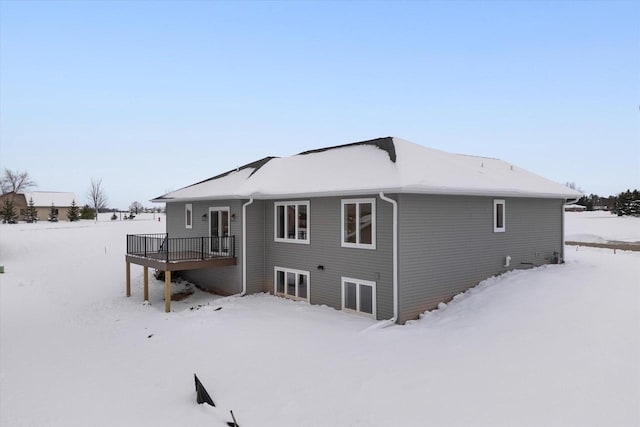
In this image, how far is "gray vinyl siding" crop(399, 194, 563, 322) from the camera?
10156 millimetres

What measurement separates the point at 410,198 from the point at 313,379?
17.8ft

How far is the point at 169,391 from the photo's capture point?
23.5 ft

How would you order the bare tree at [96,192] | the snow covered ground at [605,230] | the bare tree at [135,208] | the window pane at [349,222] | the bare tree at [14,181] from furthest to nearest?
1. the bare tree at [135,208]
2. the bare tree at [14,181]
3. the bare tree at [96,192]
4. the snow covered ground at [605,230]
5. the window pane at [349,222]

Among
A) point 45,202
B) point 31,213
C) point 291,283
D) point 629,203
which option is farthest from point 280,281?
point 45,202

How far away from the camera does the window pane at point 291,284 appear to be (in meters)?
13.4

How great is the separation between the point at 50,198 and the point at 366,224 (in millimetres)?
60027

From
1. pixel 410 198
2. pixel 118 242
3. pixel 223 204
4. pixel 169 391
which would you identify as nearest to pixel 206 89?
pixel 223 204

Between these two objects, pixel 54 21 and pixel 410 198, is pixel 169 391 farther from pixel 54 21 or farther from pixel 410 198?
pixel 54 21

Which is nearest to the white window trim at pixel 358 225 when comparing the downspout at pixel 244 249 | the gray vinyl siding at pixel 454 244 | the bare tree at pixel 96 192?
the gray vinyl siding at pixel 454 244

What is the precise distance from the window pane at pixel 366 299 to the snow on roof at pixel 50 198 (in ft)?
191

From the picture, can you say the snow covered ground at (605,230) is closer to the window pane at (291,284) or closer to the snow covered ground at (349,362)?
the snow covered ground at (349,362)

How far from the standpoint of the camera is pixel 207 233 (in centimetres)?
1602

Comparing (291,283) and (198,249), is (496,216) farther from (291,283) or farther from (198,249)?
(198,249)

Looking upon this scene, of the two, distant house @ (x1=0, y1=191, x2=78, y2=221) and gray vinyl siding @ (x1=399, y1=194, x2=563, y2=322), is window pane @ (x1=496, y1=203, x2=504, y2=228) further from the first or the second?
distant house @ (x1=0, y1=191, x2=78, y2=221)
